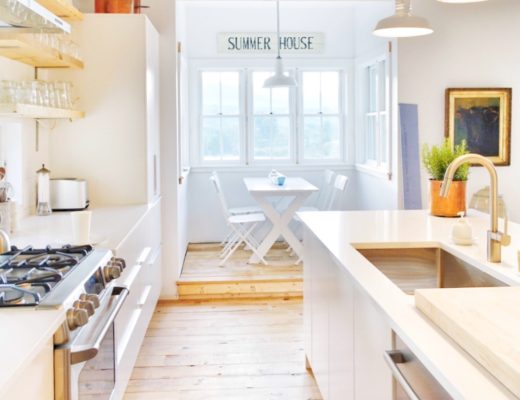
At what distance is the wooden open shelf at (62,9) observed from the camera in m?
3.03

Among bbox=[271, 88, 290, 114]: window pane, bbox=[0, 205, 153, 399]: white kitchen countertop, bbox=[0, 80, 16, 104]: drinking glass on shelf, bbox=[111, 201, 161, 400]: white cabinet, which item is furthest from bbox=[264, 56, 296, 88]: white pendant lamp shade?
bbox=[0, 80, 16, 104]: drinking glass on shelf

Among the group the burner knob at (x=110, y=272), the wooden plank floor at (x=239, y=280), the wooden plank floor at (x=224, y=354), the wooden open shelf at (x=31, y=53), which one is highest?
the wooden open shelf at (x=31, y=53)

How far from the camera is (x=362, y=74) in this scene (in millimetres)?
6102

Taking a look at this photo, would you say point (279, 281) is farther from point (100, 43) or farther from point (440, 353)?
point (440, 353)

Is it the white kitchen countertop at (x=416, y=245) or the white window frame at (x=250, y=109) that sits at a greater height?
the white window frame at (x=250, y=109)

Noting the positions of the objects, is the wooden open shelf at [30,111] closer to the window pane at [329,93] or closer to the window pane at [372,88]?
the window pane at [372,88]

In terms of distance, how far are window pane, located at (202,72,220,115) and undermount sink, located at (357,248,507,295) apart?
4.33 meters

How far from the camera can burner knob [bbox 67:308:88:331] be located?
5.07ft

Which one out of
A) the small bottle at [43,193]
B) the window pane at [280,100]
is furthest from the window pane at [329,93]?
the small bottle at [43,193]

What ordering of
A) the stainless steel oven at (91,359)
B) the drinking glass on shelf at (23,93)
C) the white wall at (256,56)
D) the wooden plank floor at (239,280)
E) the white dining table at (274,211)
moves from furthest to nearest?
the white wall at (256,56)
the white dining table at (274,211)
the wooden plank floor at (239,280)
the drinking glass on shelf at (23,93)
the stainless steel oven at (91,359)

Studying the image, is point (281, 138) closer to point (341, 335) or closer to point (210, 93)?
point (210, 93)

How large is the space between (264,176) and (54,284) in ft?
15.9

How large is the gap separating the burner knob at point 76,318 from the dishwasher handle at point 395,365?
0.83 meters

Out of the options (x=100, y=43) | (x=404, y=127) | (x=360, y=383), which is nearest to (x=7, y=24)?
(x=100, y=43)
